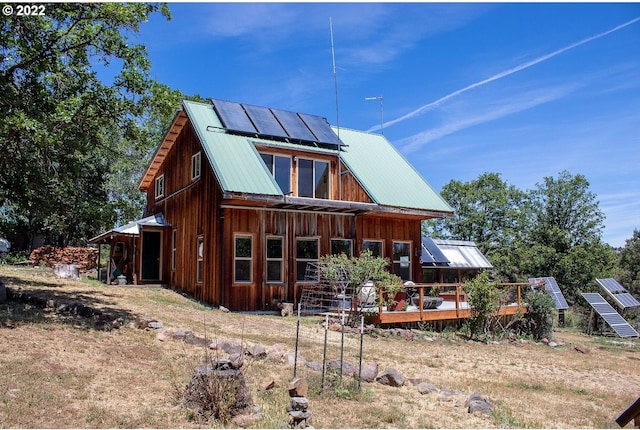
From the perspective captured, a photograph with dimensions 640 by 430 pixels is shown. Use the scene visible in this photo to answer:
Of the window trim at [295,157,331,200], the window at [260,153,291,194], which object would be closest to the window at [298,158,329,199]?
the window trim at [295,157,331,200]

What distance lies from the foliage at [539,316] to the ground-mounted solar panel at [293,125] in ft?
31.5

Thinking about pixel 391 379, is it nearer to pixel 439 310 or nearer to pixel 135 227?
pixel 439 310

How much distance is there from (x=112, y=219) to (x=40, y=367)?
672 cm

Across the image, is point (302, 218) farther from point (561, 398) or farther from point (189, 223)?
point (561, 398)

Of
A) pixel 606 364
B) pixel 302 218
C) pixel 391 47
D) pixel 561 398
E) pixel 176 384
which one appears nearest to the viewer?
pixel 176 384

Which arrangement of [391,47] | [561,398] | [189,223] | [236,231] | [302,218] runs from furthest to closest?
[189,223]
[302,218]
[236,231]
[391,47]
[561,398]

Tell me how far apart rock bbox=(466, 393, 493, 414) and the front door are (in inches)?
677

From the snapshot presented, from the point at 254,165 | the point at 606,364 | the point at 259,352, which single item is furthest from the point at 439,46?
the point at 606,364

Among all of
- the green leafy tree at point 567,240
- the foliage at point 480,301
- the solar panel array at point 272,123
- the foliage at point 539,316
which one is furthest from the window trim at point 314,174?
the green leafy tree at point 567,240

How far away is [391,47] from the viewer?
1128 centimetres

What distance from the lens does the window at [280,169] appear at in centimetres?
1767

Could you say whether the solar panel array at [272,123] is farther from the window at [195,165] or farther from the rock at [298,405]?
the rock at [298,405]

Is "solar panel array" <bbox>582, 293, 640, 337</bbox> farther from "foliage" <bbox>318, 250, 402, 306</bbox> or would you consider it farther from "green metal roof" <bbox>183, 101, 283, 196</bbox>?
"green metal roof" <bbox>183, 101, 283, 196</bbox>

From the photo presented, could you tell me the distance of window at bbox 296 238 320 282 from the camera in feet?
56.5
